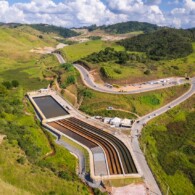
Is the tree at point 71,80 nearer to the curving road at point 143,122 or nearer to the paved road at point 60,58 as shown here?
the curving road at point 143,122

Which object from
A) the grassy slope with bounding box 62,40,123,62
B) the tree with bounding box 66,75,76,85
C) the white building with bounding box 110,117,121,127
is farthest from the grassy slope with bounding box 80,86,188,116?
the grassy slope with bounding box 62,40,123,62

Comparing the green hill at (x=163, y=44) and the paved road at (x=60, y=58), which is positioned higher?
the green hill at (x=163, y=44)

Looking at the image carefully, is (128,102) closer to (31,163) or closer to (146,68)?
(146,68)

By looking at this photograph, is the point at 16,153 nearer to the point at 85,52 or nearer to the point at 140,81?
the point at 140,81

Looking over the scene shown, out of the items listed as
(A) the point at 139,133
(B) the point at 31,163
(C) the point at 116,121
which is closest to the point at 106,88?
(C) the point at 116,121

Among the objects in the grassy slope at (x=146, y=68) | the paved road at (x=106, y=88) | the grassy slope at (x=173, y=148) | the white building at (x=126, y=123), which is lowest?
the grassy slope at (x=173, y=148)

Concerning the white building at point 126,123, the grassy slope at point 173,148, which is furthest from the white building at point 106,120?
the grassy slope at point 173,148

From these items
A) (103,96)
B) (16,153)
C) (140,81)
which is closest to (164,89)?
(140,81)

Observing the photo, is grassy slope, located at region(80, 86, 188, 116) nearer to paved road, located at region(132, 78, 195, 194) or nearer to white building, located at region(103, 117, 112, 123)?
paved road, located at region(132, 78, 195, 194)
